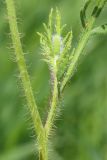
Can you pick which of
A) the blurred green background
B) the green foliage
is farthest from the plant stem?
the blurred green background

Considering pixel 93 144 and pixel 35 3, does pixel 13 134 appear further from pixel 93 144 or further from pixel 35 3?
pixel 35 3

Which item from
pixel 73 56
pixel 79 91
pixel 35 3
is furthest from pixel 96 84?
pixel 73 56

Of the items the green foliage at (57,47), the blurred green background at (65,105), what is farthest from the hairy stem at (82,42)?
the blurred green background at (65,105)

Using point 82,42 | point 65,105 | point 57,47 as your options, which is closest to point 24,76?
point 57,47

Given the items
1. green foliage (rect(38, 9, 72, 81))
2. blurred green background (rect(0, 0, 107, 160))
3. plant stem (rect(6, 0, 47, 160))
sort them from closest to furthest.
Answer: plant stem (rect(6, 0, 47, 160)) → green foliage (rect(38, 9, 72, 81)) → blurred green background (rect(0, 0, 107, 160))

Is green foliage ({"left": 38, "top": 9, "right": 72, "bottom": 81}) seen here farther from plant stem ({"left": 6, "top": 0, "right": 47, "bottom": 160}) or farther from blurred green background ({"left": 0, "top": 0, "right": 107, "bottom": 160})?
blurred green background ({"left": 0, "top": 0, "right": 107, "bottom": 160})

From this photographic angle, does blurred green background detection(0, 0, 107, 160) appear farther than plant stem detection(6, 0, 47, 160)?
Yes

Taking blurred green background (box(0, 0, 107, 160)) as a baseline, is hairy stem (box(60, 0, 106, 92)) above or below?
above
